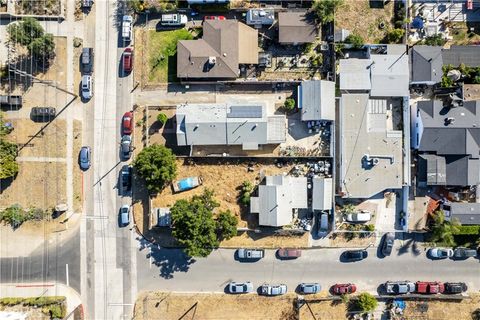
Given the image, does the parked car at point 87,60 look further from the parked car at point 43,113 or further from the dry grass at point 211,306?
the dry grass at point 211,306

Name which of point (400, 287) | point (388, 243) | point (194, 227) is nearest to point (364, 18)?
point (388, 243)

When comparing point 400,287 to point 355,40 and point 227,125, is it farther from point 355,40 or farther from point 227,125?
point 355,40

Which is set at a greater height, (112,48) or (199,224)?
(112,48)

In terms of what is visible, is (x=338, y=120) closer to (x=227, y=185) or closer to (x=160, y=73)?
(x=227, y=185)

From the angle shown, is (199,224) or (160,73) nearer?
(199,224)

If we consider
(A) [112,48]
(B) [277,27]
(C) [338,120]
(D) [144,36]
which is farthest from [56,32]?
(C) [338,120]

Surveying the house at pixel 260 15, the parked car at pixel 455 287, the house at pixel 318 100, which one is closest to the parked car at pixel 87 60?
the house at pixel 260 15

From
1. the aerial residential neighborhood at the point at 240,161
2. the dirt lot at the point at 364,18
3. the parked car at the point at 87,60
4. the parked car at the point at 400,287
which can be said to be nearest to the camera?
the aerial residential neighborhood at the point at 240,161
